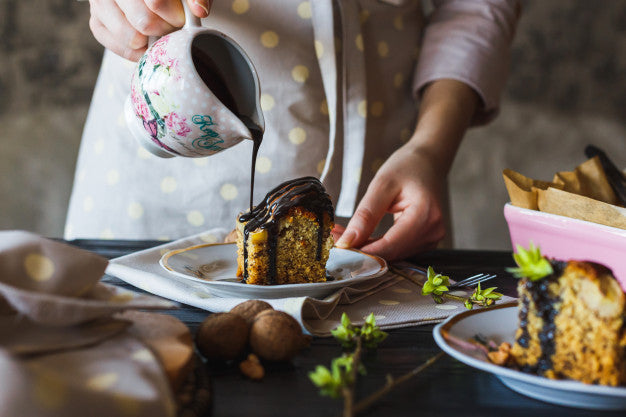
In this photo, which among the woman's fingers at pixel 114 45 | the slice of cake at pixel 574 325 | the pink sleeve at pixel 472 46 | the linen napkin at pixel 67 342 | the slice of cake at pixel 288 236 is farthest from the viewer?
the pink sleeve at pixel 472 46

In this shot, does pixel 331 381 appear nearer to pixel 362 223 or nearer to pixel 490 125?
pixel 362 223

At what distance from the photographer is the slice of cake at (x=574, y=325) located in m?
0.52

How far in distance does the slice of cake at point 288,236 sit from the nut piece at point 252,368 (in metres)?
0.32

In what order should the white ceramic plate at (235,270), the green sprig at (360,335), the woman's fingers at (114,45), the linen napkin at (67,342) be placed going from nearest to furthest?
1. the linen napkin at (67,342)
2. the green sprig at (360,335)
3. the white ceramic plate at (235,270)
4. the woman's fingers at (114,45)

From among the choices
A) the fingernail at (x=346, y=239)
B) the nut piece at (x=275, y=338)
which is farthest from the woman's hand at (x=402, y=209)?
the nut piece at (x=275, y=338)

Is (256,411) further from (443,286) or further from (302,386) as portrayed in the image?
(443,286)

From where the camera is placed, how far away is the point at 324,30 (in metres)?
1.29

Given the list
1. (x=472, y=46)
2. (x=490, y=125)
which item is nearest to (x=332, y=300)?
(x=472, y=46)

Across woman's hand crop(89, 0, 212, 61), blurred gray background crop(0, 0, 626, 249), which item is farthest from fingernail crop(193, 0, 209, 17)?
blurred gray background crop(0, 0, 626, 249)

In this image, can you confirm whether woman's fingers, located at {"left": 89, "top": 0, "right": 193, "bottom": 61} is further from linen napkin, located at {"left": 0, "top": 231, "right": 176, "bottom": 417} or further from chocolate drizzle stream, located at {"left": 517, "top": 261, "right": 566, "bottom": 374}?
chocolate drizzle stream, located at {"left": 517, "top": 261, "right": 566, "bottom": 374}

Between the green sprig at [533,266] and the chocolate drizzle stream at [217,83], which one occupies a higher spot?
the chocolate drizzle stream at [217,83]

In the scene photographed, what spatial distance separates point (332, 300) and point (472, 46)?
0.86m

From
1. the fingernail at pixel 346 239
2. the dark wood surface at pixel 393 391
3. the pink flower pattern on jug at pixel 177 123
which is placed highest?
the pink flower pattern on jug at pixel 177 123

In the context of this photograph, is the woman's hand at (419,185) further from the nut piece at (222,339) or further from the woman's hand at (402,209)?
the nut piece at (222,339)
